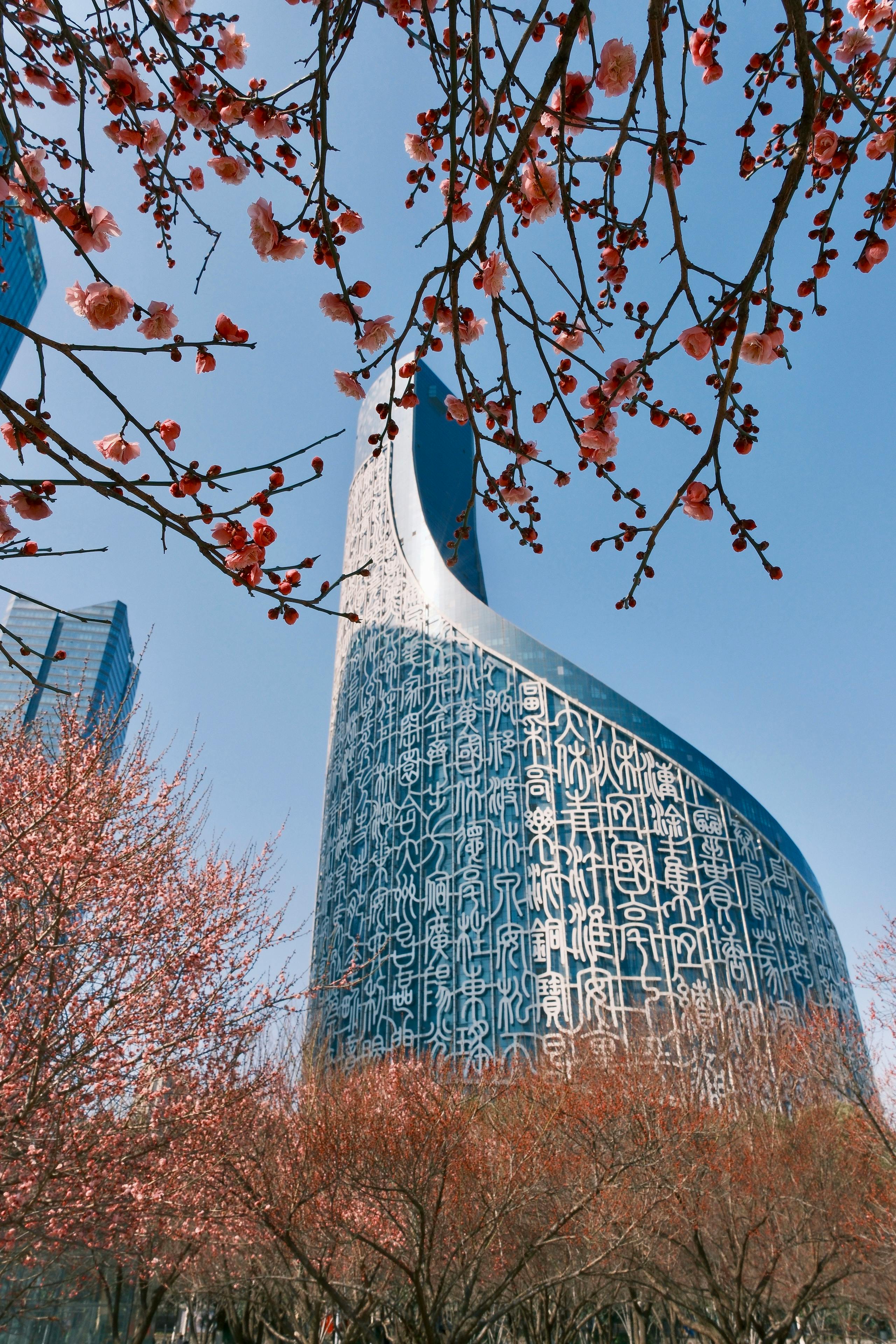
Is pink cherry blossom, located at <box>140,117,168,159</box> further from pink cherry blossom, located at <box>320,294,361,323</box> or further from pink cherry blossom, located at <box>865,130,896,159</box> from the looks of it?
pink cherry blossom, located at <box>865,130,896,159</box>

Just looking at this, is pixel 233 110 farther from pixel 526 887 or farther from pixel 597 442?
pixel 526 887

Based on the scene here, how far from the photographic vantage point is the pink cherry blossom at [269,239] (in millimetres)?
2441

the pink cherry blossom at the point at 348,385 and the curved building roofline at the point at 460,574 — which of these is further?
the curved building roofline at the point at 460,574

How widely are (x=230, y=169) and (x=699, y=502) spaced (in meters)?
1.93

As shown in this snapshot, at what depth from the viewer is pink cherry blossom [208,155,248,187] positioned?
275 centimetres

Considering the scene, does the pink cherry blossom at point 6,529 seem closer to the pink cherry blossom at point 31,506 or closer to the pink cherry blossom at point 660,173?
the pink cherry blossom at point 31,506

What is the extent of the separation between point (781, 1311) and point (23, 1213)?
16.1m

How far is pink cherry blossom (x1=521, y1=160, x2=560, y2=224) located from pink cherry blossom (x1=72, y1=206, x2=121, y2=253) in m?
1.26

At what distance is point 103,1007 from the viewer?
620cm

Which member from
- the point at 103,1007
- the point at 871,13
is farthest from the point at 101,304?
the point at 103,1007

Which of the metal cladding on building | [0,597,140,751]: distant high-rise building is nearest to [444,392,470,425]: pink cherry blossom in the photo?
the metal cladding on building

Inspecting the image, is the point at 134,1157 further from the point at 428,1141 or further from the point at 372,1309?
the point at 372,1309

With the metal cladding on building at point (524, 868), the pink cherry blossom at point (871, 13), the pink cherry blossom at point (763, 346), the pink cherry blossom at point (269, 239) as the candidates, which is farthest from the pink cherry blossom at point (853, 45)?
the metal cladding on building at point (524, 868)

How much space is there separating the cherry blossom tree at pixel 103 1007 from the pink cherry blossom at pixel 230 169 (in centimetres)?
385
